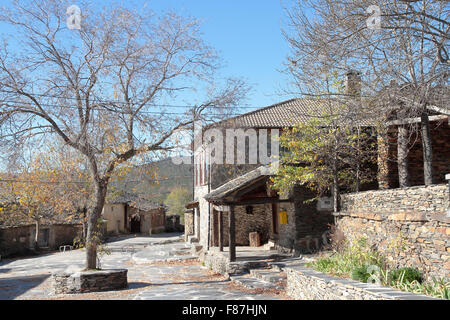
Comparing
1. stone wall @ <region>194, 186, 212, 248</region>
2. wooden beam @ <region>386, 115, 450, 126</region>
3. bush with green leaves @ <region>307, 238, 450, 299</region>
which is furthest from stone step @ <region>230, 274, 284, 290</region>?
stone wall @ <region>194, 186, 212, 248</region>

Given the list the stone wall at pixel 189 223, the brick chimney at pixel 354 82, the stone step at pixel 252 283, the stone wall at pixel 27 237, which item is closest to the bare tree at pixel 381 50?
the brick chimney at pixel 354 82

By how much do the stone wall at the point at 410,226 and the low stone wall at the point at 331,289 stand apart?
1497mm

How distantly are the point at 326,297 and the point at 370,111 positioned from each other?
14.6 ft

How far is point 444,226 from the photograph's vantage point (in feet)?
22.2

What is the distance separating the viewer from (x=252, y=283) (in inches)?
454

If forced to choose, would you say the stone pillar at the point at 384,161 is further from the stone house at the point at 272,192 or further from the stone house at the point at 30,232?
the stone house at the point at 30,232

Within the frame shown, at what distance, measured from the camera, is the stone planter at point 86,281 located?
11.2m

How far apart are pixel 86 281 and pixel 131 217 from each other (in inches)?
1227

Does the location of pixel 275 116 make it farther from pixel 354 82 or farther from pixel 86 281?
pixel 86 281

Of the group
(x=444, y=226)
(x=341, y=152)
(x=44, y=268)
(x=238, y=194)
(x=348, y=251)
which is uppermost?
(x=341, y=152)

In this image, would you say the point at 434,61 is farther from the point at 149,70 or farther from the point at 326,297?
the point at 149,70

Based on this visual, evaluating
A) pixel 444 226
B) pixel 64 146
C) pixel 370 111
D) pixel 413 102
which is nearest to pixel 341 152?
pixel 370 111

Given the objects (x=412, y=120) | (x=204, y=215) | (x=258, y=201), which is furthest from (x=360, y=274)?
(x=204, y=215)

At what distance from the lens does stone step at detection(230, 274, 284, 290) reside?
10.9m
